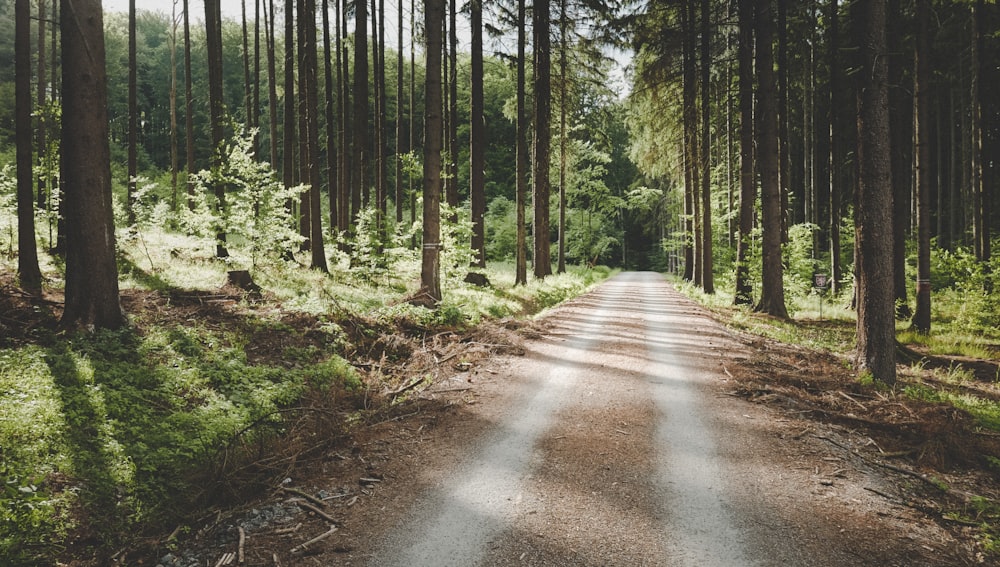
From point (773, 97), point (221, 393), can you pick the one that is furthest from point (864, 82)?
point (221, 393)

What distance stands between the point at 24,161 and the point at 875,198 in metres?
16.0

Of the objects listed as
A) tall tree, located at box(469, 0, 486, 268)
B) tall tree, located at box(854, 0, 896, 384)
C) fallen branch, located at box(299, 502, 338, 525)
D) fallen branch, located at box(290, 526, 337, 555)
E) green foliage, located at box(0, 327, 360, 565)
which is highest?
tall tree, located at box(469, 0, 486, 268)

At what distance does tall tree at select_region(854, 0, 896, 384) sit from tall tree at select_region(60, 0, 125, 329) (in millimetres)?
11100

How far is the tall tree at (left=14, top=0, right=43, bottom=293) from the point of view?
10.2 metres

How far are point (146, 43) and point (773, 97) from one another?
208 feet

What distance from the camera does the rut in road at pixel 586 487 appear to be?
3.31 metres

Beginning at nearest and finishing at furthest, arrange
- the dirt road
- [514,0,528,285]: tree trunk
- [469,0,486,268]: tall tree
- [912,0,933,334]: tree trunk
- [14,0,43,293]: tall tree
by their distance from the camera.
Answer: the dirt road < [14,0,43,293]: tall tree < [912,0,933,334]: tree trunk < [469,0,486,268]: tall tree < [514,0,528,285]: tree trunk

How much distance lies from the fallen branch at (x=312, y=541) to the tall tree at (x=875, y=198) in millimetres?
7831

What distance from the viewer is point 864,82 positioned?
7.17 m

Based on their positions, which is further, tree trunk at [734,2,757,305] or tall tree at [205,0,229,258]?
tree trunk at [734,2,757,305]

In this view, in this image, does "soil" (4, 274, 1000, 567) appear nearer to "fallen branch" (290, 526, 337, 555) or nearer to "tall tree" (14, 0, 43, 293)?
"fallen branch" (290, 526, 337, 555)

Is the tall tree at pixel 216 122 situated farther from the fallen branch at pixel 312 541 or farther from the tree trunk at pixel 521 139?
the fallen branch at pixel 312 541

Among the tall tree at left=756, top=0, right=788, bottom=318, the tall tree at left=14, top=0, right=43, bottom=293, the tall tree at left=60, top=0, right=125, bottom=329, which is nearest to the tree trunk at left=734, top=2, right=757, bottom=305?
the tall tree at left=756, top=0, right=788, bottom=318

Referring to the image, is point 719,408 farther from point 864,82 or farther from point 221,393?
point 221,393
